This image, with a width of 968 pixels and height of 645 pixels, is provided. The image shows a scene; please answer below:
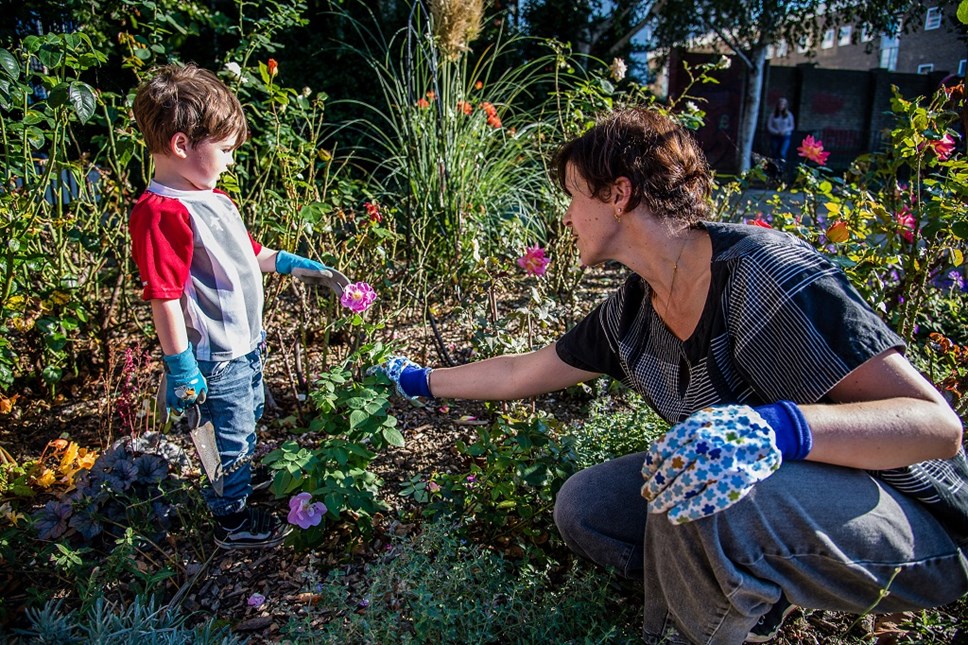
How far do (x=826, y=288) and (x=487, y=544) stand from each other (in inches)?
43.1

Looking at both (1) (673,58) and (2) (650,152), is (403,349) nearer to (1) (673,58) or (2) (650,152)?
(2) (650,152)

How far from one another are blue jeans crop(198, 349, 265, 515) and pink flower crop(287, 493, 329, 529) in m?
0.35

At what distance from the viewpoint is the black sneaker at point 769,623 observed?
1431mm

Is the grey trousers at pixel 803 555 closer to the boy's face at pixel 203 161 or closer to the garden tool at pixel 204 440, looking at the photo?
the garden tool at pixel 204 440

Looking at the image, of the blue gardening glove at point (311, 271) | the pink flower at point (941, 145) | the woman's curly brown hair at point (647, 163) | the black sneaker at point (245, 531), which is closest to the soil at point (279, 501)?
the black sneaker at point (245, 531)

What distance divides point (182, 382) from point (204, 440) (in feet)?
0.71

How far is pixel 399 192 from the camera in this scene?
3971 mm

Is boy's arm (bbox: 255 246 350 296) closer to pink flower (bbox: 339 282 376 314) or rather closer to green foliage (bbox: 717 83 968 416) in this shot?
pink flower (bbox: 339 282 376 314)

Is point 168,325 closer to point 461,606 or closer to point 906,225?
point 461,606

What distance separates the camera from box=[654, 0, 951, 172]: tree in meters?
11.8

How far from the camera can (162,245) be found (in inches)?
70.2

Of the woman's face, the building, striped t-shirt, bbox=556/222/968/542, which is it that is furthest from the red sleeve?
the building

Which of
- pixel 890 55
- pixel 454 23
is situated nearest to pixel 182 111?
pixel 454 23

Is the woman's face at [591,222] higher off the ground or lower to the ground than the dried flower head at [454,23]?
lower
